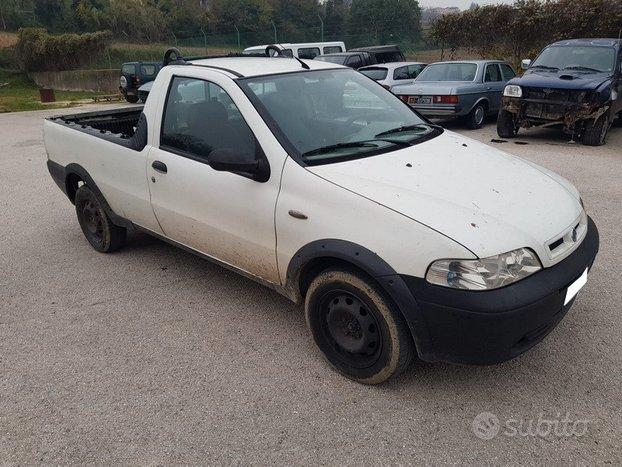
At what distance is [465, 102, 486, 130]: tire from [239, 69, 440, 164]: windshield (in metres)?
7.85

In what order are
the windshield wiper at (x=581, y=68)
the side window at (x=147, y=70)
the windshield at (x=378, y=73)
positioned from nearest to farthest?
the windshield wiper at (x=581, y=68) < the windshield at (x=378, y=73) < the side window at (x=147, y=70)

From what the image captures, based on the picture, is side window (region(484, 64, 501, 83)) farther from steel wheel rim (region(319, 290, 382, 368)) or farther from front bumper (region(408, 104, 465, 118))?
steel wheel rim (region(319, 290, 382, 368))

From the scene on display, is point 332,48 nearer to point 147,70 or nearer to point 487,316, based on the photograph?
point 147,70

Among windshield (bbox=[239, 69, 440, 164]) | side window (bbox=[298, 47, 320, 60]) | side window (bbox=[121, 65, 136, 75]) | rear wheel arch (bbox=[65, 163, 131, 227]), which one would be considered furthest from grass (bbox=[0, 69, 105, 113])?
windshield (bbox=[239, 69, 440, 164])

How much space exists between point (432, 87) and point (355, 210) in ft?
29.5

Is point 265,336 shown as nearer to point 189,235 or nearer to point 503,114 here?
point 189,235

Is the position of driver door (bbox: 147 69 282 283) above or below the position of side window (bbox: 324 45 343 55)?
below

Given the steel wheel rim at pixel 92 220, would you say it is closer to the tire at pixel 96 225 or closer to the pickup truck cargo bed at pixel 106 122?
the tire at pixel 96 225

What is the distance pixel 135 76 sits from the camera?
1953 centimetres

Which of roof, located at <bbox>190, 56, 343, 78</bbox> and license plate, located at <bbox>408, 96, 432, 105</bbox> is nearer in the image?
roof, located at <bbox>190, 56, 343, 78</bbox>

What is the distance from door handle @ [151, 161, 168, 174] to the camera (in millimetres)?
3634

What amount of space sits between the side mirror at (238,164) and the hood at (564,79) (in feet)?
24.8

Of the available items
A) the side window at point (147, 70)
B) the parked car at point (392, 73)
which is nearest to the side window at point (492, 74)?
the parked car at point (392, 73)

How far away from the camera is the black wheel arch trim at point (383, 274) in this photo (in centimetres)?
244
